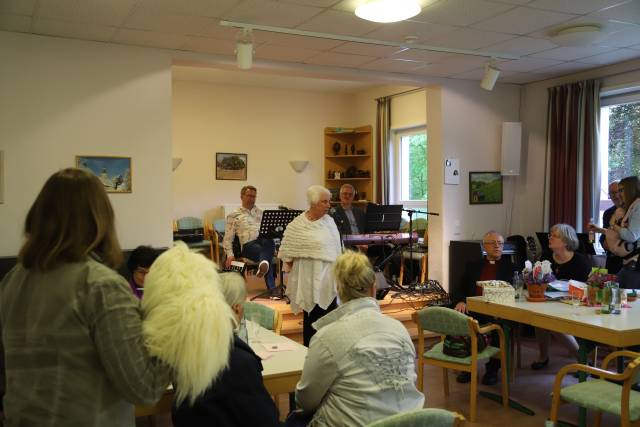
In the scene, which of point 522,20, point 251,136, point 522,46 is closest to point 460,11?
point 522,20

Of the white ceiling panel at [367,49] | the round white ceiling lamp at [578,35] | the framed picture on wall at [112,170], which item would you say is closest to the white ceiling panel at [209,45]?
the white ceiling panel at [367,49]

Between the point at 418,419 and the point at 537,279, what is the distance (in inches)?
102

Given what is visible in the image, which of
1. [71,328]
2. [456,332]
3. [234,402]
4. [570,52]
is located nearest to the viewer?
[71,328]

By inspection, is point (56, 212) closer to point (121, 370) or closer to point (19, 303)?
point (19, 303)

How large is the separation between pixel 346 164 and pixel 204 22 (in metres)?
5.76

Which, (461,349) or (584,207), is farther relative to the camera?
(584,207)

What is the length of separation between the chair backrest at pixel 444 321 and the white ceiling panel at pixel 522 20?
2302 millimetres

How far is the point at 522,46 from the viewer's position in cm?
544

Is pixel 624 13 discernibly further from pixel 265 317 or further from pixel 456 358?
pixel 265 317

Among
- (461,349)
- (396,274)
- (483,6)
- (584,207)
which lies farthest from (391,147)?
(461,349)

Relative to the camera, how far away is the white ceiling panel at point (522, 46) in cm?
523

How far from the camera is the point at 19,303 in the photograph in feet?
4.83

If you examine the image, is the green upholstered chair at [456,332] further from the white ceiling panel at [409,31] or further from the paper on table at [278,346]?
the white ceiling panel at [409,31]

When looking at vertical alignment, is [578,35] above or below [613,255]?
above
